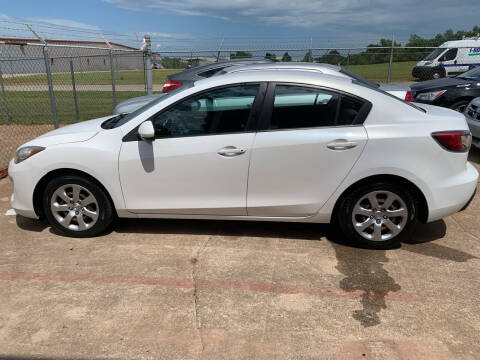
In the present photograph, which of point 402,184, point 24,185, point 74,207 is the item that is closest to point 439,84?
point 402,184

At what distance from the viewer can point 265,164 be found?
12.0ft

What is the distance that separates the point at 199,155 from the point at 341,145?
129 centimetres

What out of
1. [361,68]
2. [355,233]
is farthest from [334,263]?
[361,68]

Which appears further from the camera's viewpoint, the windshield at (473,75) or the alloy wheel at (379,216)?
the windshield at (473,75)

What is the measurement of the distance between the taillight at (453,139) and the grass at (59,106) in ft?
33.3

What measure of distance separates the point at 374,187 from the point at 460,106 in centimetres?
651

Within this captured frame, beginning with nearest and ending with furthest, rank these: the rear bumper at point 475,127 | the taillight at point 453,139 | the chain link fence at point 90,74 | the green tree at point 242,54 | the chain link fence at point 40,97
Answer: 1. the taillight at point 453,139
2. the rear bumper at point 475,127
3. the chain link fence at point 40,97
4. the chain link fence at point 90,74
5. the green tree at point 242,54

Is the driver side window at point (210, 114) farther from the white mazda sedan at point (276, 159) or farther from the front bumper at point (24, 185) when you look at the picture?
the front bumper at point (24, 185)

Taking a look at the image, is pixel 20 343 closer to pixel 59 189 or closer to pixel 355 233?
pixel 59 189

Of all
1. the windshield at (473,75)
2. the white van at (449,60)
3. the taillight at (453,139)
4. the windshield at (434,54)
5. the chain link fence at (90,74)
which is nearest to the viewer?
the taillight at (453,139)

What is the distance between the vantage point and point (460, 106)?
880cm

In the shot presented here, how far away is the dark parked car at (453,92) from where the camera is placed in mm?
8688

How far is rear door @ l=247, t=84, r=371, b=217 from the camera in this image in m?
3.59

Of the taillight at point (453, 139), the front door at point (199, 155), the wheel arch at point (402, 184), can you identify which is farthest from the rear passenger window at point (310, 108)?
the taillight at point (453, 139)
